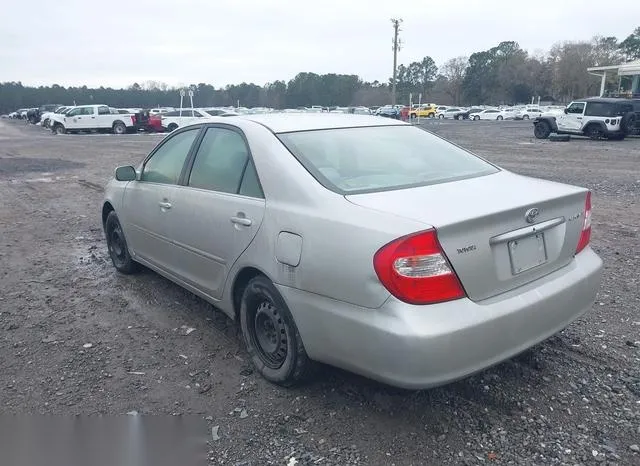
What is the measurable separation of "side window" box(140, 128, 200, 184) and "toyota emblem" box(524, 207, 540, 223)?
245cm

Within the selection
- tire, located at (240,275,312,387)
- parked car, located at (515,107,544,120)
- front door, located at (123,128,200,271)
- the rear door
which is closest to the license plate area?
tire, located at (240,275,312,387)

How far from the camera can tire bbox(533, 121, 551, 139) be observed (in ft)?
80.6

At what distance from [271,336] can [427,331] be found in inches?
45.4

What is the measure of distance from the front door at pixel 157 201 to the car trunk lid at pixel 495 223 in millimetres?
1854

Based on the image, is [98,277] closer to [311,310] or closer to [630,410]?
[311,310]

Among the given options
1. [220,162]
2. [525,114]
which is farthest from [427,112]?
[220,162]

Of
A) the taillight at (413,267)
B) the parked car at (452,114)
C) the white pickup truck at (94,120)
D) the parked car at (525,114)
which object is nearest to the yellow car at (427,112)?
the parked car at (452,114)

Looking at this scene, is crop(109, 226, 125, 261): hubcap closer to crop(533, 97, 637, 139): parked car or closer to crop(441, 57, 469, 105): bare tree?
crop(533, 97, 637, 139): parked car

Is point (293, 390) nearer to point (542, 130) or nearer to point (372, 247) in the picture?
point (372, 247)

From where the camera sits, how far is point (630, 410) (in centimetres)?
A: 286

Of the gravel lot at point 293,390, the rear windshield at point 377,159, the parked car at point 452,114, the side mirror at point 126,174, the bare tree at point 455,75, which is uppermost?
the bare tree at point 455,75

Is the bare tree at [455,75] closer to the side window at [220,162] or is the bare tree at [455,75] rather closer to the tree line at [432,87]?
the tree line at [432,87]

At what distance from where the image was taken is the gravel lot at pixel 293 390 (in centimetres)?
263

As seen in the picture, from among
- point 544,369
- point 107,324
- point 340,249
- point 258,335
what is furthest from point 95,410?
point 544,369
